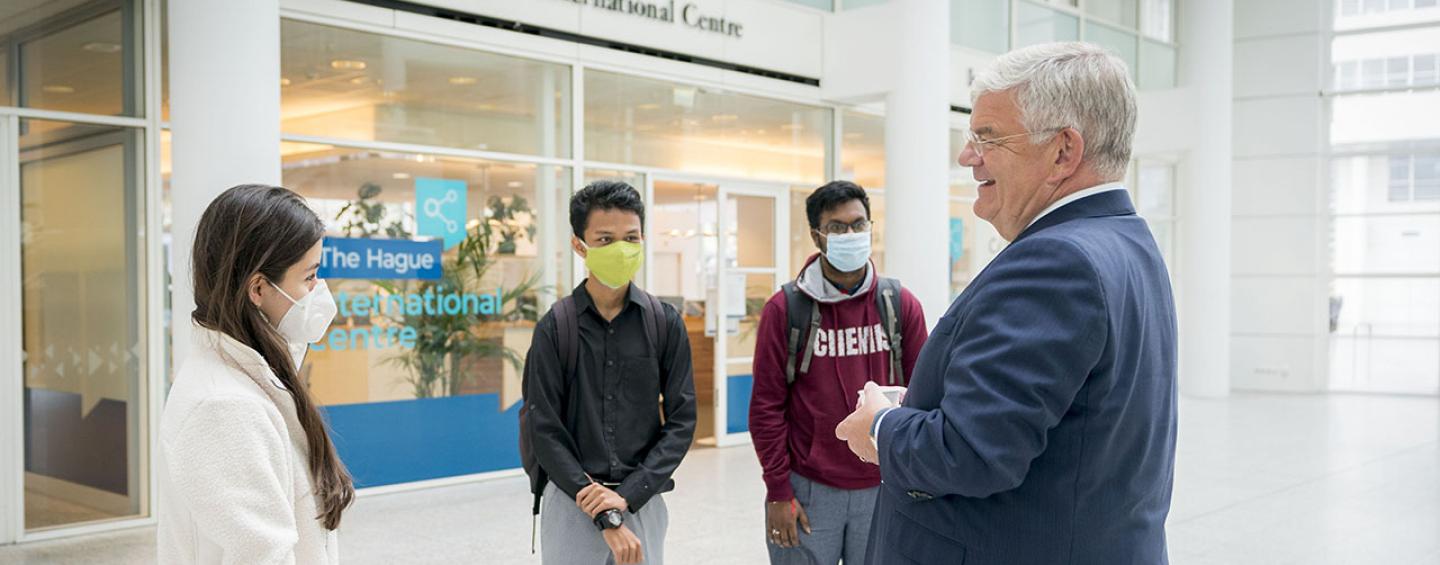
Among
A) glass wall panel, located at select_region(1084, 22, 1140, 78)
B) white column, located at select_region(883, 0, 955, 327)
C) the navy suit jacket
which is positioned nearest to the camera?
the navy suit jacket

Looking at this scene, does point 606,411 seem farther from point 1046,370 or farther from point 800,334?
point 1046,370

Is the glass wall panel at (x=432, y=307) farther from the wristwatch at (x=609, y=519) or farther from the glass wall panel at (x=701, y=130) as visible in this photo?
the wristwatch at (x=609, y=519)

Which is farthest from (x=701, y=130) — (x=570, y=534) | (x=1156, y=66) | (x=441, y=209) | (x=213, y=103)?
(x=1156, y=66)

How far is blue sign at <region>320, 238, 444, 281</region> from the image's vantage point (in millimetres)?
7328

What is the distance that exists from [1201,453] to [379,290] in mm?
7250

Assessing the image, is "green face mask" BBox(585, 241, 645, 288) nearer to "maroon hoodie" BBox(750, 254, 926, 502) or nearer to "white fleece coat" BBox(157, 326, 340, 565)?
"maroon hoodie" BBox(750, 254, 926, 502)

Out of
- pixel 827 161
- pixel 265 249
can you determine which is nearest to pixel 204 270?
pixel 265 249

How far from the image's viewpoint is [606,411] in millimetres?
3057

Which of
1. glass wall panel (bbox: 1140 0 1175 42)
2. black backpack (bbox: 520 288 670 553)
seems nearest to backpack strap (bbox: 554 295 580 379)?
black backpack (bbox: 520 288 670 553)

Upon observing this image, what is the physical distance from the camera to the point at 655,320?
321cm

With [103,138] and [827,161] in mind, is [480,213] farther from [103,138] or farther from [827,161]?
[827,161]

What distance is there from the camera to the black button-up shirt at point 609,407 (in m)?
2.97

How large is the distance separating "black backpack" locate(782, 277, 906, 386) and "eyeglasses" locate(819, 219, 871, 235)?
0.18 meters

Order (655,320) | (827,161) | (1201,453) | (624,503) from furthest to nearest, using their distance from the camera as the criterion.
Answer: (827,161) → (1201,453) → (655,320) → (624,503)
